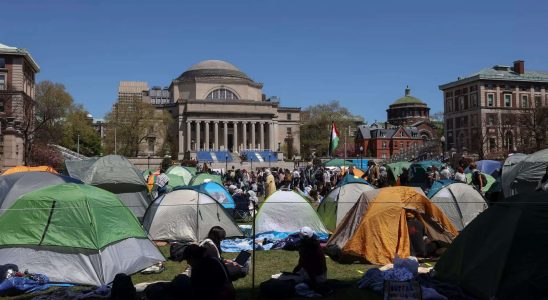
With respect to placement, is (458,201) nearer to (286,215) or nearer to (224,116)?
(286,215)

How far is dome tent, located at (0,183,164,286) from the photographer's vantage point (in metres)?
8.67

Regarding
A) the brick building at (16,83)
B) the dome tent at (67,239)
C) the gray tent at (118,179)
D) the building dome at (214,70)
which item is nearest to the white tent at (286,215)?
the gray tent at (118,179)

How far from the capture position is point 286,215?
44.9 feet

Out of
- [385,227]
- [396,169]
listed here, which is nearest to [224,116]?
[396,169]

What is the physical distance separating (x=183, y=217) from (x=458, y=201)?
23.5 feet

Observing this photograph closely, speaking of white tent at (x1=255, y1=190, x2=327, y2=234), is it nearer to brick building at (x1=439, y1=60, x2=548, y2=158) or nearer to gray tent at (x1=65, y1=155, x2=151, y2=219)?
gray tent at (x1=65, y1=155, x2=151, y2=219)

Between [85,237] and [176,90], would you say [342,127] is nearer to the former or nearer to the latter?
[176,90]

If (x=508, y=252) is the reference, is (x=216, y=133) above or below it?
above

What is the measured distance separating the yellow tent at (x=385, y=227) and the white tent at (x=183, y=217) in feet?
11.3

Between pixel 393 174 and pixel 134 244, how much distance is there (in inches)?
820

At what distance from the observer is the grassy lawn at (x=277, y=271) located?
812cm

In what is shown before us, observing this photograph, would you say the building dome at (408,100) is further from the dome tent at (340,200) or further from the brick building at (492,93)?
the dome tent at (340,200)

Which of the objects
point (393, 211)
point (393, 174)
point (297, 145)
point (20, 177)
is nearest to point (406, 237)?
point (393, 211)

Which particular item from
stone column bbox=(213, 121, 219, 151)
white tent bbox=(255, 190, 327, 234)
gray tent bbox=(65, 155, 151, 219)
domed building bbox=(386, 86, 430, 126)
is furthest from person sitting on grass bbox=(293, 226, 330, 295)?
domed building bbox=(386, 86, 430, 126)
